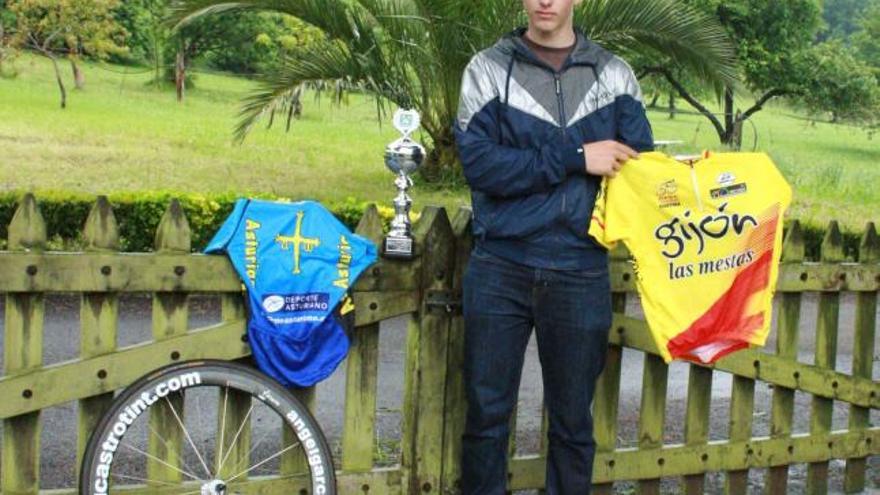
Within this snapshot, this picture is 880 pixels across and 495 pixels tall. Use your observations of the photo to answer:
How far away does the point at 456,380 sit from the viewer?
4273 millimetres

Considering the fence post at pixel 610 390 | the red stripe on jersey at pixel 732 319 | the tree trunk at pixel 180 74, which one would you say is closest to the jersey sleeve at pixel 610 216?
the red stripe on jersey at pixel 732 319

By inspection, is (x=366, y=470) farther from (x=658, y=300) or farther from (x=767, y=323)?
(x=767, y=323)

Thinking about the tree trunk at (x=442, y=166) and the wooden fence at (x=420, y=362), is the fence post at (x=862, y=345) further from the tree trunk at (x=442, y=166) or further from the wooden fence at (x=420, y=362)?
the tree trunk at (x=442, y=166)

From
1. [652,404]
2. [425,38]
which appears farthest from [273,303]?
[425,38]

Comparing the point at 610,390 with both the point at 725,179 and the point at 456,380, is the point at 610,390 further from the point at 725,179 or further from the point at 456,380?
the point at 725,179

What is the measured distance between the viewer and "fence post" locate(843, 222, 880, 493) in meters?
5.16

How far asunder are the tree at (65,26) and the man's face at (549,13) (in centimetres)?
2841

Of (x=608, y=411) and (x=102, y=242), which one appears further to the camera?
(x=608, y=411)

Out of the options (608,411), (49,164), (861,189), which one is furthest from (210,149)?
(608,411)

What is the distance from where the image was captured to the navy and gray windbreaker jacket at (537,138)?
3.72m

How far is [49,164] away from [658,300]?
17.0 metres

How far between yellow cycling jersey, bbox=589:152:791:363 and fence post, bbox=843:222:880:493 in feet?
4.31

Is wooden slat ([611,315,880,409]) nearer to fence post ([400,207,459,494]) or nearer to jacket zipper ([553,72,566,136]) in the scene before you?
fence post ([400,207,459,494])

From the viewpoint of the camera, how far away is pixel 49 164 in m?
19.4
